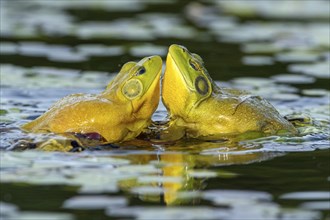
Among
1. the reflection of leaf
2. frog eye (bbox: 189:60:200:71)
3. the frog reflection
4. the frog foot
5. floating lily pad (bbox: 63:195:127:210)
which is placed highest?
frog eye (bbox: 189:60:200:71)

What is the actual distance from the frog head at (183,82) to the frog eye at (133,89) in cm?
44

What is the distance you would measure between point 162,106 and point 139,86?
99.6 inches

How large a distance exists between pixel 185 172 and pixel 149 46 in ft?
22.1

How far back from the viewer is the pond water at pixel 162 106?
679cm

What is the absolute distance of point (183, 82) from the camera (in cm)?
893

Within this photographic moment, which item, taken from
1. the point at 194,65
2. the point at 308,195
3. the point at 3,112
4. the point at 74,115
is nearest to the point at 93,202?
the point at 308,195

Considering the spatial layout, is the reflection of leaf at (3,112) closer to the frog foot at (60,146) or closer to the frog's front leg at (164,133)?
the frog's front leg at (164,133)

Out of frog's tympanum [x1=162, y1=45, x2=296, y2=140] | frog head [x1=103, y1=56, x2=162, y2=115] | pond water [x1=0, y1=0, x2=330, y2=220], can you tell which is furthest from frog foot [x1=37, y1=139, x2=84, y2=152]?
frog's tympanum [x1=162, y1=45, x2=296, y2=140]

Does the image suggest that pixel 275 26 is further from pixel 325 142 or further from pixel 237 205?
pixel 237 205

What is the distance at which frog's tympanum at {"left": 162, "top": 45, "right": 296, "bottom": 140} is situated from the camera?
29.3ft

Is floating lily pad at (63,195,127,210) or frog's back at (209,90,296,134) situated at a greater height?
frog's back at (209,90,296,134)

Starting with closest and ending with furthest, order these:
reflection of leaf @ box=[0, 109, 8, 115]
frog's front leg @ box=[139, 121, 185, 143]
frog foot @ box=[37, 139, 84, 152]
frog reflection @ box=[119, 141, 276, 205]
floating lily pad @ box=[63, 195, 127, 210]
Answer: floating lily pad @ box=[63, 195, 127, 210] < frog reflection @ box=[119, 141, 276, 205] < frog foot @ box=[37, 139, 84, 152] < frog's front leg @ box=[139, 121, 185, 143] < reflection of leaf @ box=[0, 109, 8, 115]

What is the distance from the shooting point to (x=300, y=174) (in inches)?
307

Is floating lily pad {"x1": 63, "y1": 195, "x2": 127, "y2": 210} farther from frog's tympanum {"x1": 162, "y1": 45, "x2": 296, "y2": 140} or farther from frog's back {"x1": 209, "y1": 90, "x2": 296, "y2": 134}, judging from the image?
frog's back {"x1": 209, "y1": 90, "x2": 296, "y2": 134}
